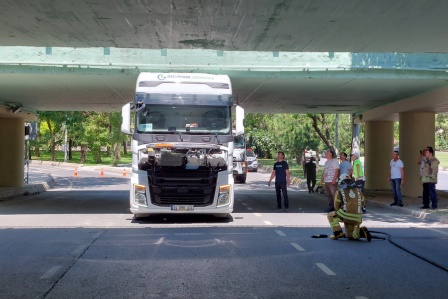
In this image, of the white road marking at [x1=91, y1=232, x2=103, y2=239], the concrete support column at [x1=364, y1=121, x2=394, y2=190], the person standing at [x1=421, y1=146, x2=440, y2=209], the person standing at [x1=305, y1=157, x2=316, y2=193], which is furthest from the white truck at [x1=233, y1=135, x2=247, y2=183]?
the white road marking at [x1=91, y1=232, x2=103, y2=239]

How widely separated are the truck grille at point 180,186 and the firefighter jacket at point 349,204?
3717mm

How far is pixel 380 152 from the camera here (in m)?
29.4

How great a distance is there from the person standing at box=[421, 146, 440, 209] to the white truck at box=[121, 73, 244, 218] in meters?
6.67

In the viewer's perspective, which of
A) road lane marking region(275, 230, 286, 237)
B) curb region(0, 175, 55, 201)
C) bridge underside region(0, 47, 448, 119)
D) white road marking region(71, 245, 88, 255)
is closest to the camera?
white road marking region(71, 245, 88, 255)

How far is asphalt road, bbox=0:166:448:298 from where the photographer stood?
718 cm

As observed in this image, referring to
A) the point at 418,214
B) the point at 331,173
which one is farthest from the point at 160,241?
the point at 418,214

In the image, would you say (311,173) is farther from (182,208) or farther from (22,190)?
(22,190)

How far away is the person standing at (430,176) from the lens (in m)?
17.2

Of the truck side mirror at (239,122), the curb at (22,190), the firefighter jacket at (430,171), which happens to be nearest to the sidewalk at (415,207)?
the firefighter jacket at (430,171)

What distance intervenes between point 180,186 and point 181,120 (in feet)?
5.39

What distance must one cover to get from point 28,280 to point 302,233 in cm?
652

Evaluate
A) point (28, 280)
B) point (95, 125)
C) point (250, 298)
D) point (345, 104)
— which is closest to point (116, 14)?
point (28, 280)

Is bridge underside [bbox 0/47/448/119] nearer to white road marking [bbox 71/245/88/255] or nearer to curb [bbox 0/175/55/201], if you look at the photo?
curb [bbox 0/175/55/201]

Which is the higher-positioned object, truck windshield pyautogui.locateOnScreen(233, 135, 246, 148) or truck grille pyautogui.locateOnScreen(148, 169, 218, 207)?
truck windshield pyautogui.locateOnScreen(233, 135, 246, 148)
